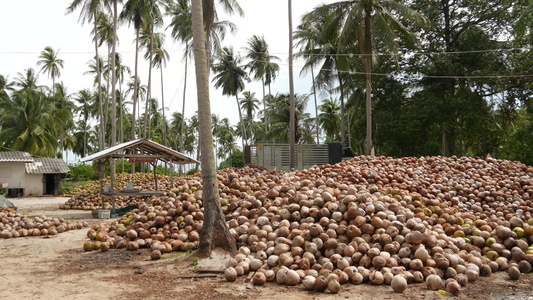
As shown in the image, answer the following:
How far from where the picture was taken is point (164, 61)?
1499 inches

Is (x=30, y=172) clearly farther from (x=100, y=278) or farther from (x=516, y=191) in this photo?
(x=516, y=191)

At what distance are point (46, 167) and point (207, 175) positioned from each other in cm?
2810

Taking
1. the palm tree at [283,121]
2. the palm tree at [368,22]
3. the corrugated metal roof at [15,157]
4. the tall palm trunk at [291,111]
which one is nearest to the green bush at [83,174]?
the corrugated metal roof at [15,157]

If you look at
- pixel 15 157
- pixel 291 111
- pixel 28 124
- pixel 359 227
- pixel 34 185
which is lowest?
pixel 359 227

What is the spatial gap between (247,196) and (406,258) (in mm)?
3339

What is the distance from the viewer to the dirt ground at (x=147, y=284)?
479cm

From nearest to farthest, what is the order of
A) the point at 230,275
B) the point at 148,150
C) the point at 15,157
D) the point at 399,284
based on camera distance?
the point at 399,284
the point at 230,275
the point at 148,150
the point at 15,157

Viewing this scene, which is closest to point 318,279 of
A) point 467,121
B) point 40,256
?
point 40,256

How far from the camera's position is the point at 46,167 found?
30.2 m

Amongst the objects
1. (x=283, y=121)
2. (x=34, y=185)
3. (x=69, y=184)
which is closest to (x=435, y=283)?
(x=34, y=185)

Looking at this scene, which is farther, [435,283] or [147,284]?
[147,284]

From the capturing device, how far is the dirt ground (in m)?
4.79

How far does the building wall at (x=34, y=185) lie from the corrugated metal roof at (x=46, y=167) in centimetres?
61

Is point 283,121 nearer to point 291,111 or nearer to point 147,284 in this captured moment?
point 291,111
